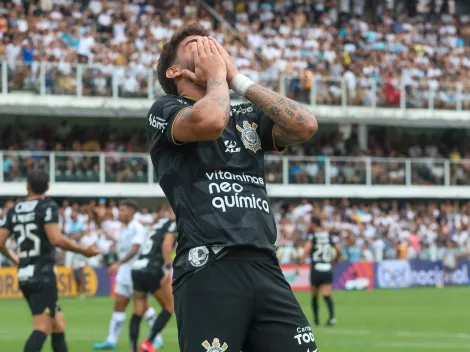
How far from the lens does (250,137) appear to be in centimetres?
542

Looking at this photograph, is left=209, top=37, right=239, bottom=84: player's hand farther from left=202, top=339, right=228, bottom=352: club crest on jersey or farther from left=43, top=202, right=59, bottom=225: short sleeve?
left=43, top=202, right=59, bottom=225: short sleeve

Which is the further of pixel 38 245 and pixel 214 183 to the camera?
pixel 38 245

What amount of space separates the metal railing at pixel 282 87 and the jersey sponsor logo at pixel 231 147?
96.2 ft

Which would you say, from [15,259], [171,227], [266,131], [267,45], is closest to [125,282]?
[171,227]

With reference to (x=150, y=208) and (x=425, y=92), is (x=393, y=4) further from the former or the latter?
(x=150, y=208)

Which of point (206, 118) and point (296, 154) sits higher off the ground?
point (206, 118)

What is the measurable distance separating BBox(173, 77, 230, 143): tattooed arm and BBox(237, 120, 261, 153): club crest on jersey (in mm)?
233

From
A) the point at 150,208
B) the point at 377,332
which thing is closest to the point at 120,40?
the point at 150,208

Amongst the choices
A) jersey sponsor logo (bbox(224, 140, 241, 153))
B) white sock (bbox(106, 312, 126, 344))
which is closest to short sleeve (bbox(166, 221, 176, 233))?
white sock (bbox(106, 312, 126, 344))

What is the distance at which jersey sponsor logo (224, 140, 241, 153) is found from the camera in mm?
5332

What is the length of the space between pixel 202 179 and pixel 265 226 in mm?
389

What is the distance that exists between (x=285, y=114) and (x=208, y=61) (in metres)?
0.46

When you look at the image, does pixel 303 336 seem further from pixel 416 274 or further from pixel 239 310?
pixel 416 274

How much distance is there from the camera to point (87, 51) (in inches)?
1411
